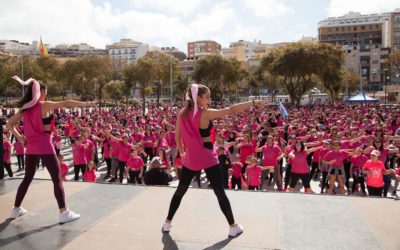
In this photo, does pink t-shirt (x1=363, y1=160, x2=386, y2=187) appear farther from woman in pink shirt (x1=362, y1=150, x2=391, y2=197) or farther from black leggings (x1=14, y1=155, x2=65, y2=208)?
black leggings (x1=14, y1=155, x2=65, y2=208)

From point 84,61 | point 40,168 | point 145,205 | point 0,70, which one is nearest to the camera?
point 145,205

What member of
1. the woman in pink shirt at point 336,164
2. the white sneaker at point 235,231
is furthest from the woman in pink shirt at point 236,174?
the white sneaker at point 235,231

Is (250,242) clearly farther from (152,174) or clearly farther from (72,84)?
(72,84)

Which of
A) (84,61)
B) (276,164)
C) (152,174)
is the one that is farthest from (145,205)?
(84,61)

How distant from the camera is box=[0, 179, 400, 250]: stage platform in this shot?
4.14m

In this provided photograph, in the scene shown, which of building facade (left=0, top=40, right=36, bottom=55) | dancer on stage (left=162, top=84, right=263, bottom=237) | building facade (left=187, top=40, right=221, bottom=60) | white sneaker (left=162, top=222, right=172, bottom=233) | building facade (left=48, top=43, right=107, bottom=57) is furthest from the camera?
building facade (left=187, top=40, right=221, bottom=60)

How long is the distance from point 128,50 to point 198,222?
14641 centimetres

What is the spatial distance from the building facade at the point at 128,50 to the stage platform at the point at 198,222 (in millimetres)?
140183

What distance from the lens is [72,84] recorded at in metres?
45.8

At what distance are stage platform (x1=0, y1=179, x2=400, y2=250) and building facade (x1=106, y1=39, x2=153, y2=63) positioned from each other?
460 feet

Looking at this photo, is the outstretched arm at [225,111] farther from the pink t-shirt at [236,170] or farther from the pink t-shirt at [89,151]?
the pink t-shirt at [89,151]

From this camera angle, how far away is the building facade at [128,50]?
145m

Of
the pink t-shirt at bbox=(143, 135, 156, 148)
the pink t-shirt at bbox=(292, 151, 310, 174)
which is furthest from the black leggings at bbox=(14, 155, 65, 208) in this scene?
the pink t-shirt at bbox=(143, 135, 156, 148)

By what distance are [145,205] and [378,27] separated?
124 metres
